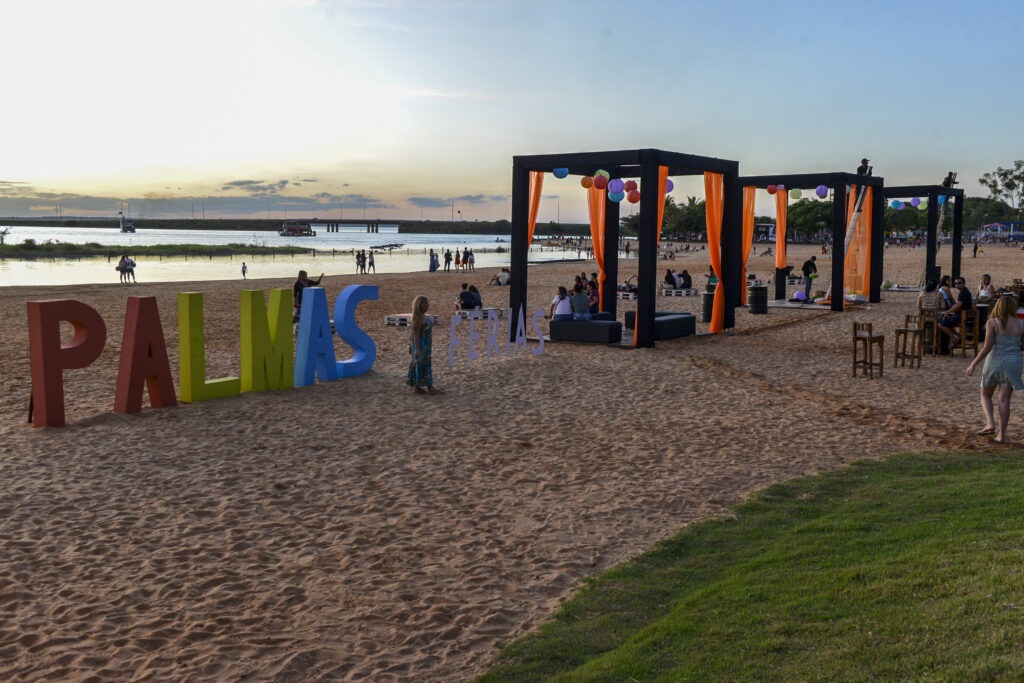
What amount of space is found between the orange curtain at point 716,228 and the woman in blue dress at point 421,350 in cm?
859

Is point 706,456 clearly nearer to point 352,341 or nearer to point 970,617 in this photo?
point 970,617

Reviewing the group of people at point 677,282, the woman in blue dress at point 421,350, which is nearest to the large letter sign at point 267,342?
the woman in blue dress at point 421,350

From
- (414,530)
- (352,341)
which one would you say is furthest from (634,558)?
(352,341)

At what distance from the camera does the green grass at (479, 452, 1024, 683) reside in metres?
3.67

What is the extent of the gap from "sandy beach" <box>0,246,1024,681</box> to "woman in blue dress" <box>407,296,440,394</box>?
0.29m

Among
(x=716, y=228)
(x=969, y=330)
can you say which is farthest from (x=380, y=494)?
(x=716, y=228)

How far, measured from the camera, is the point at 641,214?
16359 millimetres

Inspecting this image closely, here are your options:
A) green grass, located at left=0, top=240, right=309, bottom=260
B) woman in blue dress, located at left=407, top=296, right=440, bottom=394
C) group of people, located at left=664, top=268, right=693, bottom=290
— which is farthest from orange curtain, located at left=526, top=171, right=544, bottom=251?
green grass, located at left=0, top=240, right=309, bottom=260

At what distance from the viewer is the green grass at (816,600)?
12.1ft

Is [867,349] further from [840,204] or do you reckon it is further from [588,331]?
[840,204]

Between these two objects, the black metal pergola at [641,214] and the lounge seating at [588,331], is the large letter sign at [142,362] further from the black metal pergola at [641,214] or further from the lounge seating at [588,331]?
the lounge seating at [588,331]

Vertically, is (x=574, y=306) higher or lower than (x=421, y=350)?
higher

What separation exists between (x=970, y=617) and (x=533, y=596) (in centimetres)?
244

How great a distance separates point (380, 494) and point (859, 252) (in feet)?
72.3
